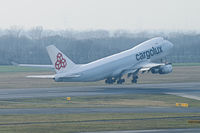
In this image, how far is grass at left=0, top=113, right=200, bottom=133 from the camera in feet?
139

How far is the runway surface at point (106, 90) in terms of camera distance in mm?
71750

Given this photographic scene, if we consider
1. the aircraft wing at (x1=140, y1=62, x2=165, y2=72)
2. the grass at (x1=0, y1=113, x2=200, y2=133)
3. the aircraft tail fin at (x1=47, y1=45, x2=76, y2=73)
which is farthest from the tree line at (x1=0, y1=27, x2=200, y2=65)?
the grass at (x1=0, y1=113, x2=200, y2=133)

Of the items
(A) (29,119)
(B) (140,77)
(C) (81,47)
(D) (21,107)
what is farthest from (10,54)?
(A) (29,119)

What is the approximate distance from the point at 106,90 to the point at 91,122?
3145 cm

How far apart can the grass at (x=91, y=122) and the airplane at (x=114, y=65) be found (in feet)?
77.1

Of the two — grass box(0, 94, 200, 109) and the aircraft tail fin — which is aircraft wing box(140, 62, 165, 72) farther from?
the aircraft tail fin

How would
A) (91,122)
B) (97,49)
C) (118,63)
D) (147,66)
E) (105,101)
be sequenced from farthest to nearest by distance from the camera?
(97,49)
(147,66)
(118,63)
(105,101)
(91,122)

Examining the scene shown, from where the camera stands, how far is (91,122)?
46.0 m

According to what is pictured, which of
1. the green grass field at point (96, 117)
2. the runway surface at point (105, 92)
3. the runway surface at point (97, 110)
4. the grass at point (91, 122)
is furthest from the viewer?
the runway surface at point (105, 92)

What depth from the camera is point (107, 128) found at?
139ft

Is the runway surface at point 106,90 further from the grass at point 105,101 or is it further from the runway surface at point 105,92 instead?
the grass at point 105,101

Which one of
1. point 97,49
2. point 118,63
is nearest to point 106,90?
point 118,63

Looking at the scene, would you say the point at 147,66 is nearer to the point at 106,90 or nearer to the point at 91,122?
the point at 106,90

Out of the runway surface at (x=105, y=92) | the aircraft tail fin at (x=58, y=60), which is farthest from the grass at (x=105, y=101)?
the aircraft tail fin at (x=58, y=60)
